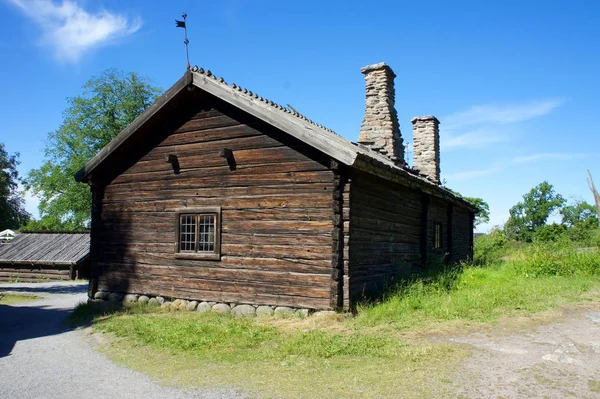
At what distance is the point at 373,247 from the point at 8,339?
7375 millimetres

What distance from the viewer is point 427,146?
20.3 m

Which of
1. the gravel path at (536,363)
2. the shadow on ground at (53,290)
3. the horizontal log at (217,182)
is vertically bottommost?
the shadow on ground at (53,290)

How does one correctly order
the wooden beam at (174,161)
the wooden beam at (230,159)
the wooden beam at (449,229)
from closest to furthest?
the wooden beam at (230,159), the wooden beam at (174,161), the wooden beam at (449,229)

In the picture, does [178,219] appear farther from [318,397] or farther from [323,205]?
[318,397]

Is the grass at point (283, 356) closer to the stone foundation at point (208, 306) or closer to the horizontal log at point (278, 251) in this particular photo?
the stone foundation at point (208, 306)

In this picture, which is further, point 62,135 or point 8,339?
point 62,135

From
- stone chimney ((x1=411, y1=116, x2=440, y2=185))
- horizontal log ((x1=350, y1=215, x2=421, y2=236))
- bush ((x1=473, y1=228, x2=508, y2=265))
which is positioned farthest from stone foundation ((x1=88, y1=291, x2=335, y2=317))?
bush ((x1=473, y1=228, x2=508, y2=265))

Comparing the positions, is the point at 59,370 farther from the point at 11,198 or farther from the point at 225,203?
the point at 11,198

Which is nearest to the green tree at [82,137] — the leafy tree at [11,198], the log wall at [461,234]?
the leafy tree at [11,198]

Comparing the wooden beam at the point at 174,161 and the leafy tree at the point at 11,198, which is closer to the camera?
the wooden beam at the point at 174,161

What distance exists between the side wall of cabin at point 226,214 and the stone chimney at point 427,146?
10905mm

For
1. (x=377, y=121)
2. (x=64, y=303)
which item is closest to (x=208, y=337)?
(x=64, y=303)

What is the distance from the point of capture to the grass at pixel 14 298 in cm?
1507

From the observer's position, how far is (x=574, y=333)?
7.56 meters
